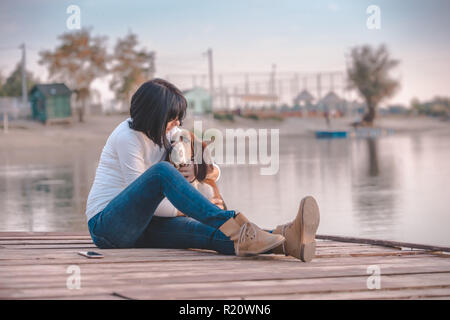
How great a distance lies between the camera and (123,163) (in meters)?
3.66

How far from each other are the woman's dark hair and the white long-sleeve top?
8 centimetres

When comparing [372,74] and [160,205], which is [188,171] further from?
[372,74]

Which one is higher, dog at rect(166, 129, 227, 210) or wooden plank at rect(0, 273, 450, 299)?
dog at rect(166, 129, 227, 210)

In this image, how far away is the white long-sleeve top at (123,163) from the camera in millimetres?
3635

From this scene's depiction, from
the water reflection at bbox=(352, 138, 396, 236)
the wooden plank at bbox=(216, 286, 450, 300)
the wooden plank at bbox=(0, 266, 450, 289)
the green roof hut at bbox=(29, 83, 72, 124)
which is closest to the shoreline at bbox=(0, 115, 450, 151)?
the green roof hut at bbox=(29, 83, 72, 124)

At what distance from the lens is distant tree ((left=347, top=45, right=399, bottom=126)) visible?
55938 millimetres

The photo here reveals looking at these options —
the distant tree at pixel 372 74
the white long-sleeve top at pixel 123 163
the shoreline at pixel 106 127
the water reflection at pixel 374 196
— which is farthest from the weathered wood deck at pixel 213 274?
the distant tree at pixel 372 74

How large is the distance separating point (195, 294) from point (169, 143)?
49.3 inches

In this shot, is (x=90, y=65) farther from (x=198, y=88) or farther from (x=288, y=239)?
(x=288, y=239)

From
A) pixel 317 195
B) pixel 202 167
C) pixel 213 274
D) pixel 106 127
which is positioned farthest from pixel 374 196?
pixel 106 127

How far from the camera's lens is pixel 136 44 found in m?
40.4

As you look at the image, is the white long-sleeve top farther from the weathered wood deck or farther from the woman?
the weathered wood deck

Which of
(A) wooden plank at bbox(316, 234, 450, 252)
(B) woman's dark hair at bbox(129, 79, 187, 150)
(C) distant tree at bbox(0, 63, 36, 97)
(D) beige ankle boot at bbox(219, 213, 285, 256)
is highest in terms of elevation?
(C) distant tree at bbox(0, 63, 36, 97)
